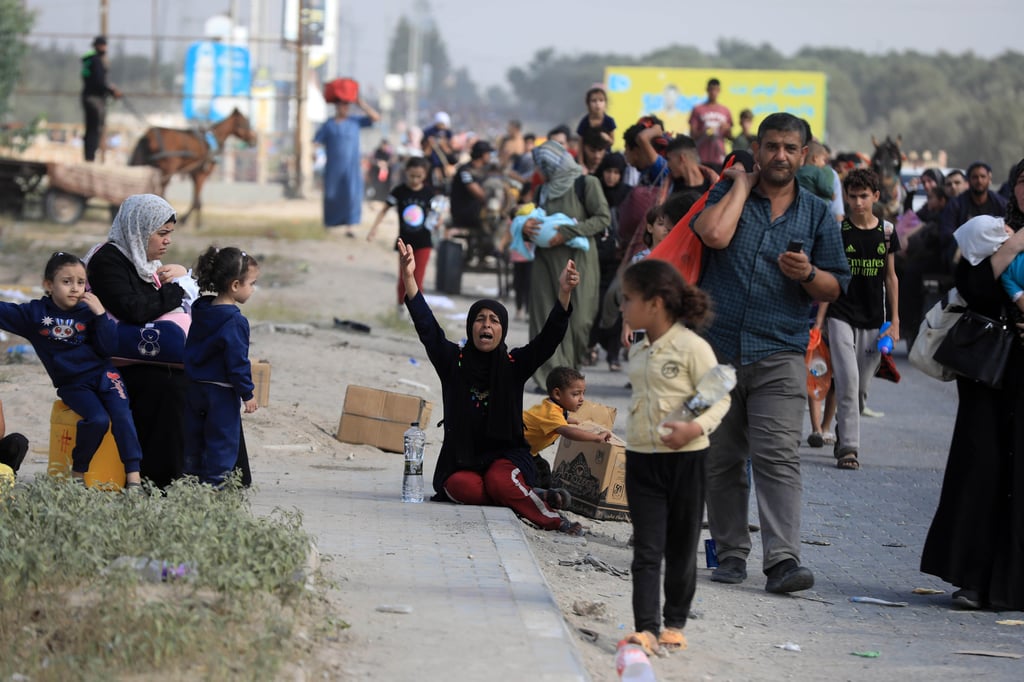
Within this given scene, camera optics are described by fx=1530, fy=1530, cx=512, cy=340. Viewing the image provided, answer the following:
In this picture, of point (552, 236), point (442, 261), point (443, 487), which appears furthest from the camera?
point (442, 261)

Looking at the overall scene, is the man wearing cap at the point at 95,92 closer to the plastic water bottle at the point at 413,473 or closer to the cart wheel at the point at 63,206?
the cart wheel at the point at 63,206

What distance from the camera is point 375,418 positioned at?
10305 millimetres

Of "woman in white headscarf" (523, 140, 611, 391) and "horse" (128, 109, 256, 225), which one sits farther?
"horse" (128, 109, 256, 225)

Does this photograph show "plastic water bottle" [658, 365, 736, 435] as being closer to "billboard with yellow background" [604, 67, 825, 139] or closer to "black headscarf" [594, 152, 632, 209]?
"black headscarf" [594, 152, 632, 209]

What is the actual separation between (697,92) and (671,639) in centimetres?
4428

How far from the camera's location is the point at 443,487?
7883 millimetres

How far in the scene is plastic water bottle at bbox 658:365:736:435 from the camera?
5297 millimetres

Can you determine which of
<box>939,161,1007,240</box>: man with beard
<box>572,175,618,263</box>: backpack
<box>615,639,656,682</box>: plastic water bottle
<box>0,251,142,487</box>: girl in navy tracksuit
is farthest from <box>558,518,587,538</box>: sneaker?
<box>939,161,1007,240</box>: man with beard

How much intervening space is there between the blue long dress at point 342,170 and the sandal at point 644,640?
20998 mm

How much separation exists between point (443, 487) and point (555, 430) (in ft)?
2.23

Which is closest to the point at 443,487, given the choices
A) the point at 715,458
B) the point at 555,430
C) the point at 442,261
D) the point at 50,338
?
the point at 555,430

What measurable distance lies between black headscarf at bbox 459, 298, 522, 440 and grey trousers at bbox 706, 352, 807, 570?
1177 mm

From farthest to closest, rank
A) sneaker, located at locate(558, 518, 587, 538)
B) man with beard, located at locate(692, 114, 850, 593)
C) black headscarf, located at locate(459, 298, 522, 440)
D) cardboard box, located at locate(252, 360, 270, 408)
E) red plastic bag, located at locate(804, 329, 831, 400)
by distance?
red plastic bag, located at locate(804, 329, 831, 400)
cardboard box, located at locate(252, 360, 270, 408)
sneaker, located at locate(558, 518, 587, 538)
black headscarf, located at locate(459, 298, 522, 440)
man with beard, located at locate(692, 114, 850, 593)

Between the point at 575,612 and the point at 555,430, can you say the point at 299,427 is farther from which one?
the point at 575,612
